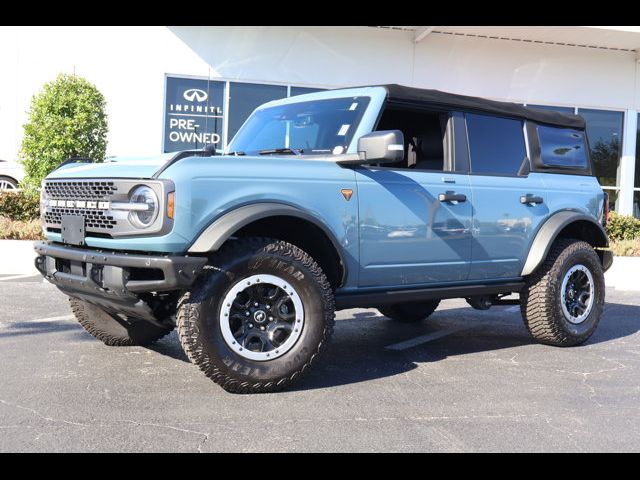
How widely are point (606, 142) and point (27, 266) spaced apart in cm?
1384

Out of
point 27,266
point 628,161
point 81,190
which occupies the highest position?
point 628,161

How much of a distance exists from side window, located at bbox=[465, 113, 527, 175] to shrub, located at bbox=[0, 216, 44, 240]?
27.3ft

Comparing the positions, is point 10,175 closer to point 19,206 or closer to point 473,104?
point 19,206

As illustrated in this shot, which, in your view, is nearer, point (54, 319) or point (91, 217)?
point (91, 217)

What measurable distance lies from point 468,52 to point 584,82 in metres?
3.12

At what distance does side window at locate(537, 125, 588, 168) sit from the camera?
19.5 feet

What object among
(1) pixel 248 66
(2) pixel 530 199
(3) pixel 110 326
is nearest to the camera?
(3) pixel 110 326

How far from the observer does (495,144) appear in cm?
555

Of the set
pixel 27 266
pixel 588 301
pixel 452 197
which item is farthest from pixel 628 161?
pixel 27 266

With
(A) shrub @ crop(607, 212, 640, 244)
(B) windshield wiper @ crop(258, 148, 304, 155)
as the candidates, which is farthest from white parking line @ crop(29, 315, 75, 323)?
(A) shrub @ crop(607, 212, 640, 244)

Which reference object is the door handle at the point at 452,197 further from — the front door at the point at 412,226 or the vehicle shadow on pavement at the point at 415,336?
the vehicle shadow on pavement at the point at 415,336

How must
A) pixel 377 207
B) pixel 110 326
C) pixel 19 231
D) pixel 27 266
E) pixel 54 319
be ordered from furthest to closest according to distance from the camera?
pixel 19 231
pixel 27 266
pixel 54 319
pixel 110 326
pixel 377 207

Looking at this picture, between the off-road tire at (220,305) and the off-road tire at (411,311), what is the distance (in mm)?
2555

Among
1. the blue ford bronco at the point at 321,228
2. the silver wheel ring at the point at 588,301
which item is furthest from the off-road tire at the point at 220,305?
the silver wheel ring at the point at 588,301
